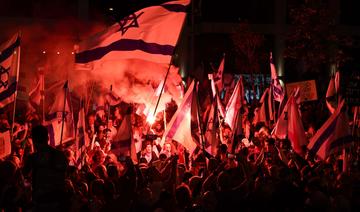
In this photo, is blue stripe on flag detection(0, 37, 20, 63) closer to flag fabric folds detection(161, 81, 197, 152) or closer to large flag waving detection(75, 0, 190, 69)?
large flag waving detection(75, 0, 190, 69)

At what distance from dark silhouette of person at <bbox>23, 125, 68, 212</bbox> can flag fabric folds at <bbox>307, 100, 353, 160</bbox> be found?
5036mm

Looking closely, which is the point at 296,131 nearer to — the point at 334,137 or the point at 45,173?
the point at 334,137

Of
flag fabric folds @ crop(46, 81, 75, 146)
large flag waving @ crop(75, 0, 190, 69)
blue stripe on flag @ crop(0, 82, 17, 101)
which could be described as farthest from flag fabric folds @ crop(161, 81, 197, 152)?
blue stripe on flag @ crop(0, 82, 17, 101)

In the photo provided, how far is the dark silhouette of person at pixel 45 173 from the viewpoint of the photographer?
6305mm

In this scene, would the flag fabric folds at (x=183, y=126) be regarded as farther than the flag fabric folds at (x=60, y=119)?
No

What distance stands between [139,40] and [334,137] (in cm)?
330

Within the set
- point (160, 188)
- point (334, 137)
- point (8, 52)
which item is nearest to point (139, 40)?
point (8, 52)

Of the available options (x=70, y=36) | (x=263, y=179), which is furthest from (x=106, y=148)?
(x=70, y=36)

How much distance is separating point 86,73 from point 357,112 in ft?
25.1

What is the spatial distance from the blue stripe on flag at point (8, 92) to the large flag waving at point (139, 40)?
1094mm

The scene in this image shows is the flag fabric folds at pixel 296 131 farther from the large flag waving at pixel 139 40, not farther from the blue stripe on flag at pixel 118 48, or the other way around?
the blue stripe on flag at pixel 118 48

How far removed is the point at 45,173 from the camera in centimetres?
633

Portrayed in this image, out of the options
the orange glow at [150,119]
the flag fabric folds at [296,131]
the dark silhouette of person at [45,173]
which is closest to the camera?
the dark silhouette of person at [45,173]

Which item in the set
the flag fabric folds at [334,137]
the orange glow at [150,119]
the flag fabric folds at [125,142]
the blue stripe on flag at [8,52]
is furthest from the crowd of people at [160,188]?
the orange glow at [150,119]
